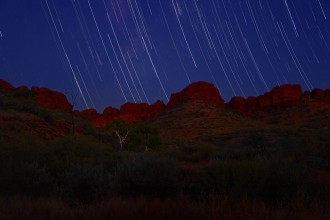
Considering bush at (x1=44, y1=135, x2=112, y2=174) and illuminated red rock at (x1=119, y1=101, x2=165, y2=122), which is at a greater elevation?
illuminated red rock at (x1=119, y1=101, x2=165, y2=122)

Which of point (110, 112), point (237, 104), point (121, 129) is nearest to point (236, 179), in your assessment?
point (121, 129)

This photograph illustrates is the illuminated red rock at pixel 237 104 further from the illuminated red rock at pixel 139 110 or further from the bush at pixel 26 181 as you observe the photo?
the bush at pixel 26 181

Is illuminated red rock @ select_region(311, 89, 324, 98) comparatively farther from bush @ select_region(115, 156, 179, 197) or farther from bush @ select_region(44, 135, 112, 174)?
bush @ select_region(115, 156, 179, 197)

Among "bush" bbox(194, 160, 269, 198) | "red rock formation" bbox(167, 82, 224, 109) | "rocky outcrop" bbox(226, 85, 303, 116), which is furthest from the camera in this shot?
"red rock formation" bbox(167, 82, 224, 109)

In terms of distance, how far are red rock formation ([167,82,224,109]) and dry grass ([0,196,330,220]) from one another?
99.2 metres

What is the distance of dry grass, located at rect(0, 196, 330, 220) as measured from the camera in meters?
6.20

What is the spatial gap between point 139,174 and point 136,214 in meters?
3.54

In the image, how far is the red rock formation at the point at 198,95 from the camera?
4333 inches

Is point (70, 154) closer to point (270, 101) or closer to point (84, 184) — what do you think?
point (84, 184)

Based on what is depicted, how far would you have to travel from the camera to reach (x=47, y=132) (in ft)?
103

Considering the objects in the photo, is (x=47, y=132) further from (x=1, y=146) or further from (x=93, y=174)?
(x=93, y=174)

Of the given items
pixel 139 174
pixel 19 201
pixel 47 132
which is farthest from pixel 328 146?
pixel 47 132

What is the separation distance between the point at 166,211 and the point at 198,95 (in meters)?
107

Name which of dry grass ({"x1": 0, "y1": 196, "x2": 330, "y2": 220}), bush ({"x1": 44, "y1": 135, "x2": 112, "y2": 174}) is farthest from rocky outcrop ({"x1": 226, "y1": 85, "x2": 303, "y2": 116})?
dry grass ({"x1": 0, "y1": 196, "x2": 330, "y2": 220})
